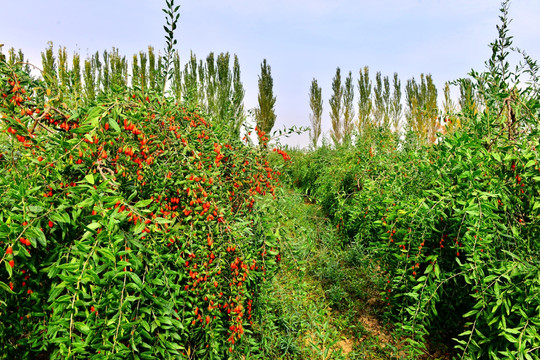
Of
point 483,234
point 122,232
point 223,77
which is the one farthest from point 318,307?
point 223,77

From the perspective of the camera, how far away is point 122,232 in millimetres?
1587

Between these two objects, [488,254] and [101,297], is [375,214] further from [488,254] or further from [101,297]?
[101,297]

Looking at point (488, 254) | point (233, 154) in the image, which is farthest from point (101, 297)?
point (488, 254)

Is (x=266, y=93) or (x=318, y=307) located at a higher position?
(x=266, y=93)

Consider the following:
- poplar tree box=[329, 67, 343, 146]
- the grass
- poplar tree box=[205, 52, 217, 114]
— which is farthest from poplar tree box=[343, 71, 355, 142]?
the grass

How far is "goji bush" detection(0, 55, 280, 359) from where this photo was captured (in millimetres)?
1408

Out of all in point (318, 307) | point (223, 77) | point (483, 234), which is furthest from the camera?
point (223, 77)

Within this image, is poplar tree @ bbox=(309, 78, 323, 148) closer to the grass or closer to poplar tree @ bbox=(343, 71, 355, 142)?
poplar tree @ bbox=(343, 71, 355, 142)

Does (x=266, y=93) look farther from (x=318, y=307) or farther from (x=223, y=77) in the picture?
(x=318, y=307)

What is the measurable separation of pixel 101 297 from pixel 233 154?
126 cm

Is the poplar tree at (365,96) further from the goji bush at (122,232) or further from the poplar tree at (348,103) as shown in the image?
the goji bush at (122,232)

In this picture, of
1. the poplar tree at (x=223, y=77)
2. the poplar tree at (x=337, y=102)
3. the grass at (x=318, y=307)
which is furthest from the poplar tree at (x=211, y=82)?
the grass at (x=318, y=307)

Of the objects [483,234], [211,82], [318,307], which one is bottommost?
[318,307]

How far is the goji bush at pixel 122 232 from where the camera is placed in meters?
1.41
